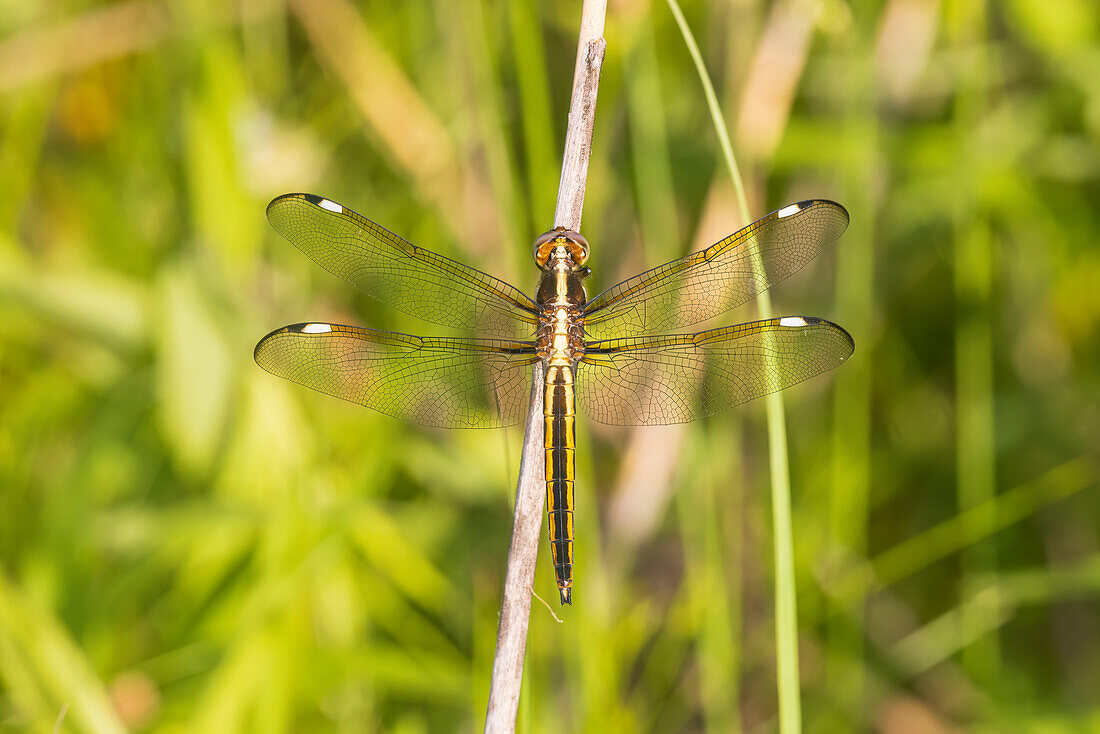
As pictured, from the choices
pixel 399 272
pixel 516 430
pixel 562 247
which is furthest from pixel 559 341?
pixel 516 430

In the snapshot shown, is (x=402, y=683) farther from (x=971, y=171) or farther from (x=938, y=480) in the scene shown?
(x=971, y=171)

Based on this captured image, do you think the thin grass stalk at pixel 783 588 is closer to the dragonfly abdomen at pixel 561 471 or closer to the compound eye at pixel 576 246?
the compound eye at pixel 576 246

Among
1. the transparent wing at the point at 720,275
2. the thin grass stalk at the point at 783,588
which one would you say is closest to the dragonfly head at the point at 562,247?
the transparent wing at the point at 720,275

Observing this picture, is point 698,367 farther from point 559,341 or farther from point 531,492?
point 531,492

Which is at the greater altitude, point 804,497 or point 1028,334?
point 1028,334

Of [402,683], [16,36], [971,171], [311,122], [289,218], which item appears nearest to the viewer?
[289,218]

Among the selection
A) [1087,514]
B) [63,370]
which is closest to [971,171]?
[1087,514]
